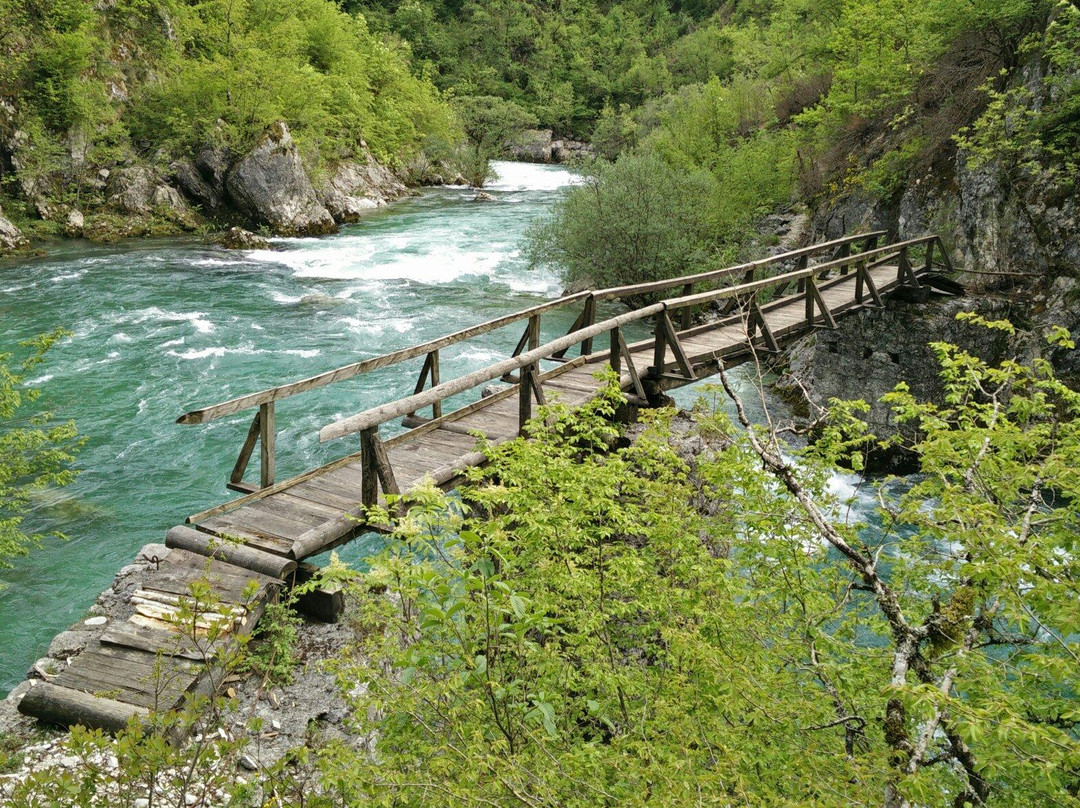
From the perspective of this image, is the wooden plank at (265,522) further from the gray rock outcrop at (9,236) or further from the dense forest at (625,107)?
the gray rock outcrop at (9,236)

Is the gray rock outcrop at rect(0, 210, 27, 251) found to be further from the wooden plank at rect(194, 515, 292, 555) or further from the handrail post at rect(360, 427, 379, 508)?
the handrail post at rect(360, 427, 379, 508)

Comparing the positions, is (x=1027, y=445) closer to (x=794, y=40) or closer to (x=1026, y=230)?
(x=1026, y=230)

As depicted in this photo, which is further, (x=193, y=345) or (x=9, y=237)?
(x=9, y=237)

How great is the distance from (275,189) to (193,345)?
14499mm

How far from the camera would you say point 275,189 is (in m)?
28.3

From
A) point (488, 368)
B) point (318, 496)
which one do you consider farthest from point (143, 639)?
point (488, 368)

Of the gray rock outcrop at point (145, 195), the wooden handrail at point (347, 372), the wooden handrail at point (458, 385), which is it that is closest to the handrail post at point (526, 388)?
the wooden handrail at point (458, 385)

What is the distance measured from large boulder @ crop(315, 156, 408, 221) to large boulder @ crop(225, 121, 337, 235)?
1.71 meters

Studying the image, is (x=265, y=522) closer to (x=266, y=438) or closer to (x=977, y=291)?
(x=266, y=438)

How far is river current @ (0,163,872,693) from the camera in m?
8.98

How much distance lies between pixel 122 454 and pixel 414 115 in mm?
39983

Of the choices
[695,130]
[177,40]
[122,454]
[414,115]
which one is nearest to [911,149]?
[695,130]

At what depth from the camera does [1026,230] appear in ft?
44.4

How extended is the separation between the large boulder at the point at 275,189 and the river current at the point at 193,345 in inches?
60.7
